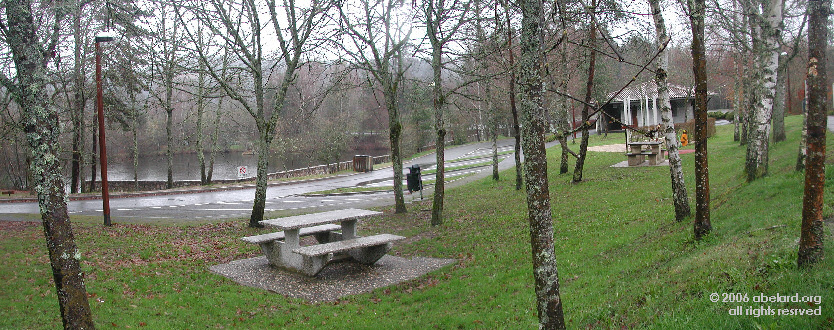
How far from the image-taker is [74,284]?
5.27 meters

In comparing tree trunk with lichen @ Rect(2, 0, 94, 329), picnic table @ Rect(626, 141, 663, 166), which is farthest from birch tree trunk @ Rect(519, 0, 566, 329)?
picnic table @ Rect(626, 141, 663, 166)

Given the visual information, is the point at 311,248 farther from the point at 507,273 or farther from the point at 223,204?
the point at 223,204

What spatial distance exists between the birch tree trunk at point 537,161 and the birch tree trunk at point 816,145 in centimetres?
228

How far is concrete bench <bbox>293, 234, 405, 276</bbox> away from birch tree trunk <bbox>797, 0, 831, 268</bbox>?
632 cm

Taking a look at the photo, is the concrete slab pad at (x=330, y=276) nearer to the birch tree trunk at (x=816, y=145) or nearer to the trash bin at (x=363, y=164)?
the birch tree trunk at (x=816, y=145)

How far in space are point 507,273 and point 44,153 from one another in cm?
605

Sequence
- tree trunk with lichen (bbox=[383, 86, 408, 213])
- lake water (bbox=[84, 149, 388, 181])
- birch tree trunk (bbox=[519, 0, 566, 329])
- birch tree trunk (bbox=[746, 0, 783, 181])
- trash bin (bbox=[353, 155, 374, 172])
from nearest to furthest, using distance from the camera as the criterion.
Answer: birch tree trunk (bbox=[519, 0, 566, 329]), birch tree trunk (bbox=[746, 0, 783, 181]), tree trunk with lichen (bbox=[383, 86, 408, 213]), trash bin (bbox=[353, 155, 374, 172]), lake water (bbox=[84, 149, 388, 181])

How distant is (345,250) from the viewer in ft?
30.9

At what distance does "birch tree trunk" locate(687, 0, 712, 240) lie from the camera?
6914 mm

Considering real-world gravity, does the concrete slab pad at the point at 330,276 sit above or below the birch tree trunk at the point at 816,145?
below

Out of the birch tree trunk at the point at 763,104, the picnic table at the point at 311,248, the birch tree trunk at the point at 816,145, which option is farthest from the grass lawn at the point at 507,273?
the picnic table at the point at 311,248

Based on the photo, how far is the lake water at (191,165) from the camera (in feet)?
141

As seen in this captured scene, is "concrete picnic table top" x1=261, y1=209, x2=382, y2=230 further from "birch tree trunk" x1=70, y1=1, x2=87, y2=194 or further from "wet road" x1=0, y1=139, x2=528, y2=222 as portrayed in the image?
"birch tree trunk" x1=70, y1=1, x2=87, y2=194

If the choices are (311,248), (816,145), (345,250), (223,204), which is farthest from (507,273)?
(223,204)
